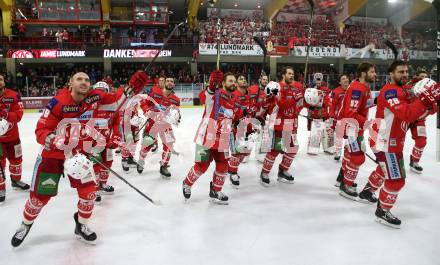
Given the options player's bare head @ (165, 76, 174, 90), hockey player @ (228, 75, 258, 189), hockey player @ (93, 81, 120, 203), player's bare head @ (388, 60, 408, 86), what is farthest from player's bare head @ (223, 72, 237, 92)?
player's bare head @ (165, 76, 174, 90)

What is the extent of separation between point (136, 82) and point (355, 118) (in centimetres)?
275

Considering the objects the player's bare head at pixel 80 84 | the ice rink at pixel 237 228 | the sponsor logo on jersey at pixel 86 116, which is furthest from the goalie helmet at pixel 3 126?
the player's bare head at pixel 80 84

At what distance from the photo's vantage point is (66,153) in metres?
3.48

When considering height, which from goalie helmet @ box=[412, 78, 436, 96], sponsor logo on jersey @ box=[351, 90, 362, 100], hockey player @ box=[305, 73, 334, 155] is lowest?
hockey player @ box=[305, 73, 334, 155]

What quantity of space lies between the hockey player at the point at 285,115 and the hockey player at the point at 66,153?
2.73 metres

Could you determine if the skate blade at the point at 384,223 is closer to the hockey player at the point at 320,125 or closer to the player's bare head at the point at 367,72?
the player's bare head at the point at 367,72

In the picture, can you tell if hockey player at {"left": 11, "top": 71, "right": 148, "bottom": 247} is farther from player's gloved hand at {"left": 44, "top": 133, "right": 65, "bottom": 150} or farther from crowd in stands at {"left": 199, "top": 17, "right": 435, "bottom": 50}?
crowd in stands at {"left": 199, "top": 17, "right": 435, "bottom": 50}

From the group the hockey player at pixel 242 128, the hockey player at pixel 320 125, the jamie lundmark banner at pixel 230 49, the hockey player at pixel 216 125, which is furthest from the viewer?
the jamie lundmark banner at pixel 230 49

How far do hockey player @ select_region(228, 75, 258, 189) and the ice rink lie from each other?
11.0 inches

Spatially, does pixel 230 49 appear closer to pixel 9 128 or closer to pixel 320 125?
pixel 320 125

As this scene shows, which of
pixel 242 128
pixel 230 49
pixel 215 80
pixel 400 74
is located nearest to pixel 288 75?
pixel 242 128

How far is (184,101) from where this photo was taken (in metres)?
18.0

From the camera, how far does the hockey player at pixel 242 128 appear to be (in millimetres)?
5344

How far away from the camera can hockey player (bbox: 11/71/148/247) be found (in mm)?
3328
